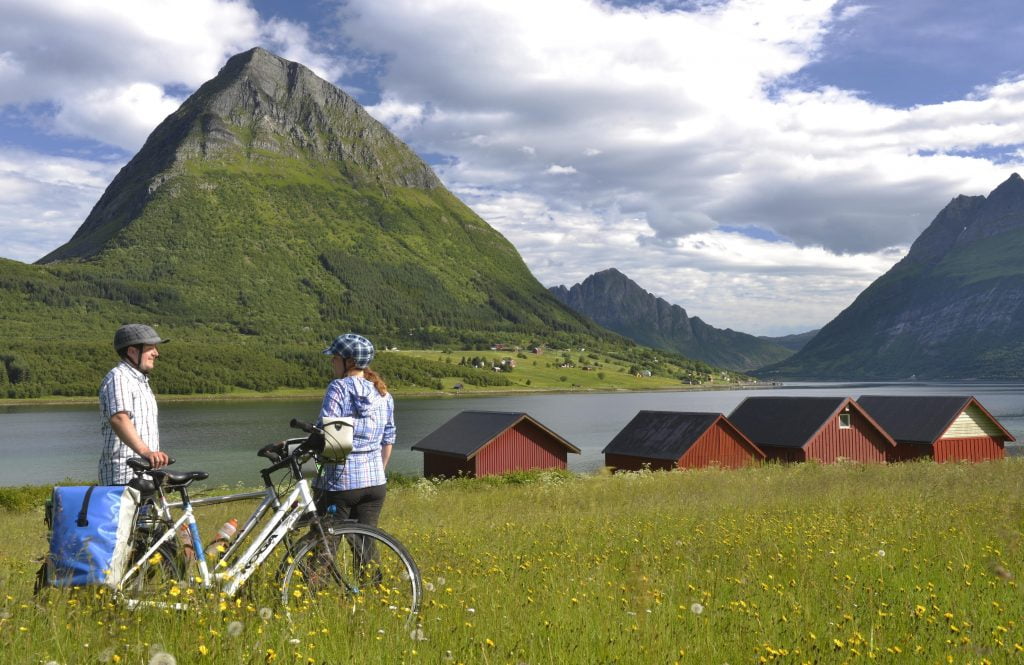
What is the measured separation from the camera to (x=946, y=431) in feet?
156

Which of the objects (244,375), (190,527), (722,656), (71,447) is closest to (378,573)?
(190,527)

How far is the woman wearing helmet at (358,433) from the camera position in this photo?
666 cm

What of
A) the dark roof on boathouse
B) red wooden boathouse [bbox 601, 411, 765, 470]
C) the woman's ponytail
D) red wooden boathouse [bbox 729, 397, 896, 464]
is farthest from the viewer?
Result: the dark roof on boathouse

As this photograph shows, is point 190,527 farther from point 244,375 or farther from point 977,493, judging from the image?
point 244,375

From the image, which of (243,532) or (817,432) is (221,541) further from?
(817,432)

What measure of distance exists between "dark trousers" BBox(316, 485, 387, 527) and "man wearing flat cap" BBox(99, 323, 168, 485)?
1.50 metres

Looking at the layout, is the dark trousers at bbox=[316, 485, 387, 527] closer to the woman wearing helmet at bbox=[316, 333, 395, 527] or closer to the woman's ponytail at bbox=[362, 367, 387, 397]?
the woman wearing helmet at bbox=[316, 333, 395, 527]

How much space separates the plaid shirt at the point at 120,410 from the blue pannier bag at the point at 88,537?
1102 millimetres

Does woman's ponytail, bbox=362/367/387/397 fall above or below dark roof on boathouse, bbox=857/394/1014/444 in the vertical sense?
above

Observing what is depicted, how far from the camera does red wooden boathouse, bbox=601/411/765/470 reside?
42.6 m

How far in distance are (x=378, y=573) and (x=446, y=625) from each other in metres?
0.94

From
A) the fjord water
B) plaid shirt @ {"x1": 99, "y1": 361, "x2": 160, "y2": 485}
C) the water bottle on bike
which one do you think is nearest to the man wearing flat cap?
plaid shirt @ {"x1": 99, "y1": 361, "x2": 160, "y2": 485}

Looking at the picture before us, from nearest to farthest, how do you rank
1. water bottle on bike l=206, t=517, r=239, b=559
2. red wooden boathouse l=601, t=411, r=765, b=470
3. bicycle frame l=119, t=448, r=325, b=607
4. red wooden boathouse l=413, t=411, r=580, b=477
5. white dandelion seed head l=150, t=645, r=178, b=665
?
white dandelion seed head l=150, t=645, r=178, b=665
bicycle frame l=119, t=448, r=325, b=607
water bottle on bike l=206, t=517, r=239, b=559
red wooden boathouse l=601, t=411, r=765, b=470
red wooden boathouse l=413, t=411, r=580, b=477

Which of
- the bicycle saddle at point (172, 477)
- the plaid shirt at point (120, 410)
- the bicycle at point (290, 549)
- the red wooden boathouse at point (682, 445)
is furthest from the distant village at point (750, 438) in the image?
the bicycle saddle at point (172, 477)
